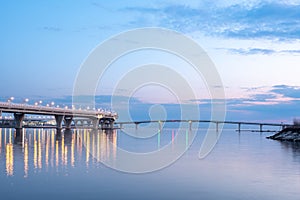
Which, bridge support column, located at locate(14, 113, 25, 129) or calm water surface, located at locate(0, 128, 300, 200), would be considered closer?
calm water surface, located at locate(0, 128, 300, 200)

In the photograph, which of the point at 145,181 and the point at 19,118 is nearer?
the point at 145,181

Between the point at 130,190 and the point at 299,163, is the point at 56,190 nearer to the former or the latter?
the point at 130,190

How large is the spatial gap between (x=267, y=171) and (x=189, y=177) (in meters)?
10.6

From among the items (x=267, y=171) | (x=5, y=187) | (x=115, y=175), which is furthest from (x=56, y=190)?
(x=267, y=171)

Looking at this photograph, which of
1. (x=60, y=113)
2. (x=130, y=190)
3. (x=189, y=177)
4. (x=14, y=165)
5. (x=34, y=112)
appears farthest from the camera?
(x=60, y=113)

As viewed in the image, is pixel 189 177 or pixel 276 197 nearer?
pixel 276 197

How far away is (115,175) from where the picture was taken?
39719mm

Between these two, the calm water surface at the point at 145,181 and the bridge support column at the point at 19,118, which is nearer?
the calm water surface at the point at 145,181

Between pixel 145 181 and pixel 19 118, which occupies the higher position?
pixel 145 181

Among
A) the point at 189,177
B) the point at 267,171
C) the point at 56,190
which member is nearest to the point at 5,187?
the point at 56,190

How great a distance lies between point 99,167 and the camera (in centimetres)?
4541

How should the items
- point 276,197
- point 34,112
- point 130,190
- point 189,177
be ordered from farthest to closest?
1. point 34,112
2. point 189,177
3. point 130,190
4. point 276,197

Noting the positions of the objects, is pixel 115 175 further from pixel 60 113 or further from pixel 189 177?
pixel 60 113

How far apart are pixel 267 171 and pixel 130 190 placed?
19.5 meters
